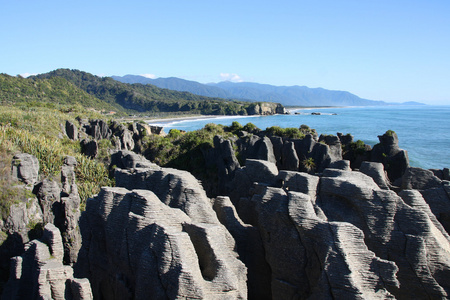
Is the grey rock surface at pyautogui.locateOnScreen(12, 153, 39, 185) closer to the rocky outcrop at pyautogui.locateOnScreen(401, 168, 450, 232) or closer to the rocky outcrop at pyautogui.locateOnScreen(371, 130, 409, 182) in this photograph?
the rocky outcrop at pyautogui.locateOnScreen(401, 168, 450, 232)

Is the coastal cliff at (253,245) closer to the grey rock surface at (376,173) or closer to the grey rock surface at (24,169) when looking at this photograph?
the grey rock surface at (376,173)

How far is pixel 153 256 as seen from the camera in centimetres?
915

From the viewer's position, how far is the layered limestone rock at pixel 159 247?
880cm

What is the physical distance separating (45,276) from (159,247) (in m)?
3.64

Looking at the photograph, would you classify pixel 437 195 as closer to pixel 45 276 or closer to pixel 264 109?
pixel 45 276

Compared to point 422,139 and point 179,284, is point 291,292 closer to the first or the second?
point 179,284

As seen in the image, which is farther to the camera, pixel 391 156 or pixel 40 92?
pixel 40 92

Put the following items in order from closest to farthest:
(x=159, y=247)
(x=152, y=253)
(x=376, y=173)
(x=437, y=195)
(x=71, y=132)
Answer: (x=159, y=247), (x=152, y=253), (x=437, y=195), (x=376, y=173), (x=71, y=132)

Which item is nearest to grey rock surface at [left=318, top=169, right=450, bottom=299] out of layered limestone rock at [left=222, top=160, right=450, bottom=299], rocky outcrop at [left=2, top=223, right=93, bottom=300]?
layered limestone rock at [left=222, top=160, right=450, bottom=299]

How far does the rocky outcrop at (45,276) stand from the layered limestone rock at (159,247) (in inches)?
44.5

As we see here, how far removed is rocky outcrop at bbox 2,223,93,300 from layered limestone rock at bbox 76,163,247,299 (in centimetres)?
113

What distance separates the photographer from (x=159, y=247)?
29.6 feet

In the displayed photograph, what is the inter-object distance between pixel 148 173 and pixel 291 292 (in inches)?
274

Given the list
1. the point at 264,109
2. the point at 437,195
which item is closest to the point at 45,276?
the point at 437,195
